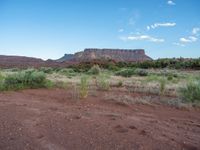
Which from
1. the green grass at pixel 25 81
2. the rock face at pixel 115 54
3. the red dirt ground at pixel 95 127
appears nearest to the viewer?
the red dirt ground at pixel 95 127

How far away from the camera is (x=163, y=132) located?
7.07 meters

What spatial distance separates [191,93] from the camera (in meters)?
12.3

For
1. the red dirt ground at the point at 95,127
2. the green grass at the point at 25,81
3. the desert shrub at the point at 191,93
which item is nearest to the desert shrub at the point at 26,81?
the green grass at the point at 25,81

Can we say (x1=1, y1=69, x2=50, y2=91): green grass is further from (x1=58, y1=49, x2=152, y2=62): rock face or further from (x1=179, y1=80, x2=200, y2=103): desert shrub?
(x1=58, y1=49, x2=152, y2=62): rock face

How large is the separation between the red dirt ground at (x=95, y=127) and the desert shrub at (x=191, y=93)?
5.66 ft

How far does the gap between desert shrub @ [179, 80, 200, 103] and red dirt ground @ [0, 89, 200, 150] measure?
172cm

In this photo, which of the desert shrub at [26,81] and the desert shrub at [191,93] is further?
the desert shrub at [26,81]

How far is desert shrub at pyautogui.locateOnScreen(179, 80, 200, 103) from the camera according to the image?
1203 centimetres

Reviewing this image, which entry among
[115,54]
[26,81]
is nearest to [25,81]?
[26,81]

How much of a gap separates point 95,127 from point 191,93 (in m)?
6.26

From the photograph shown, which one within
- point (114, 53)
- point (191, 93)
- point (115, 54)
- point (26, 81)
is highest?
point (114, 53)

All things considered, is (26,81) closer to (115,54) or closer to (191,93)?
(191,93)

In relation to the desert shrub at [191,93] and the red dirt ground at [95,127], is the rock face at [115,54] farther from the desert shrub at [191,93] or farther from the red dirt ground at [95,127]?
the red dirt ground at [95,127]

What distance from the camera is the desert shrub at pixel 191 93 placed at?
12034 mm
